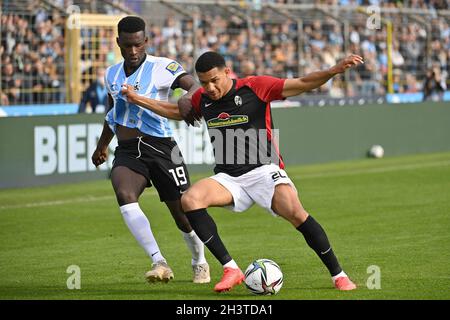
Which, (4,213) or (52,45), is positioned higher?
(52,45)

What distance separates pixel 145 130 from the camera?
9570 mm

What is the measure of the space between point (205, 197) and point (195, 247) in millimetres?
1041

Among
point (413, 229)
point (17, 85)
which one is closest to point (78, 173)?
point (17, 85)

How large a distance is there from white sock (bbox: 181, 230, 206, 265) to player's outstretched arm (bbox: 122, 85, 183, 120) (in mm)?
1190

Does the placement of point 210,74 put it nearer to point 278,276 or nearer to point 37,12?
point 278,276

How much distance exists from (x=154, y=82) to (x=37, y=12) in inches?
443

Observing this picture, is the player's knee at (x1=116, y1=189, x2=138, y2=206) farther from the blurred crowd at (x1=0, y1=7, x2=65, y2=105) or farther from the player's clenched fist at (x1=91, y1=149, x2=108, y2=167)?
the blurred crowd at (x1=0, y1=7, x2=65, y2=105)

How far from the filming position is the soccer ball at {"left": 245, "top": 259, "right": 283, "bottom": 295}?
8.46m

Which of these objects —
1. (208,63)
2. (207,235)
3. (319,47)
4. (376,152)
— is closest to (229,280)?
(207,235)

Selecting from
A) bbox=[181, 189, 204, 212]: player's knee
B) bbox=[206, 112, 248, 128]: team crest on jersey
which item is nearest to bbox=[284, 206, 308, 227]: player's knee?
bbox=[181, 189, 204, 212]: player's knee

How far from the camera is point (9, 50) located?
1955 cm

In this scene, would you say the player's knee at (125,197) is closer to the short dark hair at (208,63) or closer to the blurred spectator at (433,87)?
the short dark hair at (208,63)

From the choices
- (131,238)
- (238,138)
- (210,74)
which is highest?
(210,74)

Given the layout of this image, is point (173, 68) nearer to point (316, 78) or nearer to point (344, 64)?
point (316, 78)
